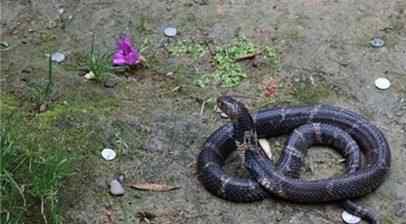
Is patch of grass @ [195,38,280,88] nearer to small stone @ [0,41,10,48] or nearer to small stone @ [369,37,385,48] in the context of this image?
small stone @ [369,37,385,48]

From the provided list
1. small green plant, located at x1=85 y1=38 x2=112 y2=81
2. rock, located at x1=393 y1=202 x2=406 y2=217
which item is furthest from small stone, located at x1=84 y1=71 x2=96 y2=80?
rock, located at x1=393 y1=202 x2=406 y2=217

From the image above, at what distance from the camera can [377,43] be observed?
651cm

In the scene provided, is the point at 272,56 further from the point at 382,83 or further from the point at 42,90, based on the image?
the point at 42,90

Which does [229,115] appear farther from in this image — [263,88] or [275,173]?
[263,88]

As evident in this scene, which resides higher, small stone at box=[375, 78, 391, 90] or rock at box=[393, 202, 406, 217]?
small stone at box=[375, 78, 391, 90]

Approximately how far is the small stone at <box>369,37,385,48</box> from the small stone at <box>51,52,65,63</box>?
228cm

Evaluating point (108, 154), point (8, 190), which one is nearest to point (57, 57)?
point (108, 154)

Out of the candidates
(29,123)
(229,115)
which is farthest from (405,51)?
(29,123)

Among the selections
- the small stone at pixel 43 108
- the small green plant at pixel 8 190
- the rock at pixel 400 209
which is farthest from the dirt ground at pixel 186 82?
the small green plant at pixel 8 190

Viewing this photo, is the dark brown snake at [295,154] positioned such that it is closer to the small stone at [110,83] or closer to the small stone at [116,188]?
the small stone at [116,188]

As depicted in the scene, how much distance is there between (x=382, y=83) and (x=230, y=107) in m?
1.38

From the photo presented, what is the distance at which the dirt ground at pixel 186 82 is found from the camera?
514 centimetres

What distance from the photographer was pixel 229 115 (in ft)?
17.5

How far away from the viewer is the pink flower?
6.20m
